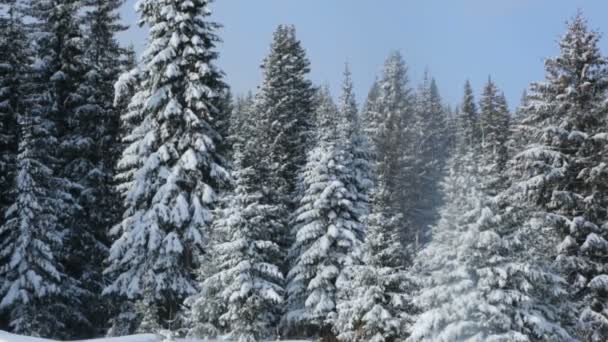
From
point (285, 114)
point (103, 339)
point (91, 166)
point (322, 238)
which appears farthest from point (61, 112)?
point (103, 339)

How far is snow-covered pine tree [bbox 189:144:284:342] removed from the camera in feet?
73.6

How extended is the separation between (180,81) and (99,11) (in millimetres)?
9736

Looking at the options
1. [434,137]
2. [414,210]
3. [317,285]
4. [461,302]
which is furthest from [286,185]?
→ [434,137]

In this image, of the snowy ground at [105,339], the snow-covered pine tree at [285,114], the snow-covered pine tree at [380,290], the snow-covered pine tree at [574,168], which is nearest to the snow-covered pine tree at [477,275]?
the snow-covered pine tree at [380,290]

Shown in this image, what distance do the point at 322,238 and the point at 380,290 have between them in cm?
698

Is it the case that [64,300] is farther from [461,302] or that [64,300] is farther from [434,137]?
[434,137]

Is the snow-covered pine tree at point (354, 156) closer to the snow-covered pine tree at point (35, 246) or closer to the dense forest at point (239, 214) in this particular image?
the dense forest at point (239, 214)

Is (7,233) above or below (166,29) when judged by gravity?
below

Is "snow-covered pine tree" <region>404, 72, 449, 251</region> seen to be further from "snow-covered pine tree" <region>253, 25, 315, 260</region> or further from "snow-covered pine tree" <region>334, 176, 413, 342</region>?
"snow-covered pine tree" <region>334, 176, 413, 342</region>

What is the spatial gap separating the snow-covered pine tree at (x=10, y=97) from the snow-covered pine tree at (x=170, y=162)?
5.50 meters

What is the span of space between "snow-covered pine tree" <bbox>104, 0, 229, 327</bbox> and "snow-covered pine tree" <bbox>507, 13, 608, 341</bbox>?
1178 cm

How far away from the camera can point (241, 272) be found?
22.6 metres

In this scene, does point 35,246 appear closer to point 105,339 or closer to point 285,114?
point 105,339

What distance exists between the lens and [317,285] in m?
26.7
